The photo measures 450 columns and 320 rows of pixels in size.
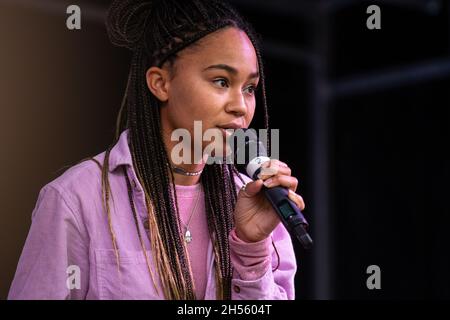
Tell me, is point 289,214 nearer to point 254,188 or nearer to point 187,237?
point 254,188

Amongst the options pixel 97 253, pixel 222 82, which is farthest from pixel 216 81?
pixel 97 253

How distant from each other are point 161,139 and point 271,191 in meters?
0.30

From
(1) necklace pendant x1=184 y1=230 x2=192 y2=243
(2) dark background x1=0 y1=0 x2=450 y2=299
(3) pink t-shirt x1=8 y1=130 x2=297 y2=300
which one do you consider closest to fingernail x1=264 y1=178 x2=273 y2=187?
(3) pink t-shirt x1=8 y1=130 x2=297 y2=300

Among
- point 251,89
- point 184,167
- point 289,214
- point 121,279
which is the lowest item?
point 121,279

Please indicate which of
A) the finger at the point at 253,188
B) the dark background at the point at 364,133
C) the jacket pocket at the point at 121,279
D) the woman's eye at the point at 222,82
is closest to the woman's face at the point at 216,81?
the woman's eye at the point at 222,82

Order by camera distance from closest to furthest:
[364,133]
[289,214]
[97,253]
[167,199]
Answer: [289,214] < [97,253] < [167,199] < [364,133]

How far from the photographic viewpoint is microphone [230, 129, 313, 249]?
1023 mm

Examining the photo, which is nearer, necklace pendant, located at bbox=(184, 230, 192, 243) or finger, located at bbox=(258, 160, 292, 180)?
finger, located at bbox=(258, 160, 292, 180)

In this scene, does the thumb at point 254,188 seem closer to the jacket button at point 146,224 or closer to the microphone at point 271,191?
the microphone at point 271,191

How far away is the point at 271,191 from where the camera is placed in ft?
3.63

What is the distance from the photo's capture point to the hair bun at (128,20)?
4.37 ft

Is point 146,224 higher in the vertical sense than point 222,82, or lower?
lower

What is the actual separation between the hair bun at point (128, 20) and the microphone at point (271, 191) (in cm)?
31

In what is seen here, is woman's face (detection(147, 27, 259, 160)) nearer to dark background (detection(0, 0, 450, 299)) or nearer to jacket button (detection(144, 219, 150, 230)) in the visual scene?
jacket button (detection(144, 219, 150, 230))
